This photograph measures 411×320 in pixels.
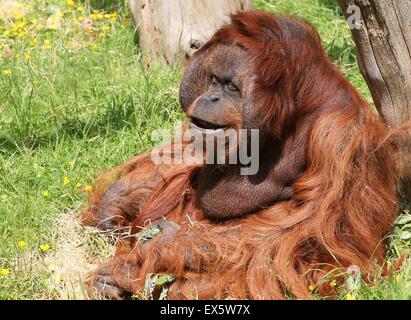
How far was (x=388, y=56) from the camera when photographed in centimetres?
379

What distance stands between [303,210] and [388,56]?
2.51ft

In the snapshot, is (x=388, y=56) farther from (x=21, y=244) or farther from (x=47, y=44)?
(x=47, y=44)

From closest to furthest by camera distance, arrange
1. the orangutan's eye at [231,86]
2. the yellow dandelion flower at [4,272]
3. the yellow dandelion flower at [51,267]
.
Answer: the orangutan's eye at [231,86], the yellow dandelion flower at [4,272], the yellow dandelion flower at [51,267]

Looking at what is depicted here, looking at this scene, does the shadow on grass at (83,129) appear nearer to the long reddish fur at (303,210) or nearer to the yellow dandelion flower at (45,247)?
the yellow dandelion flower at (45,247)

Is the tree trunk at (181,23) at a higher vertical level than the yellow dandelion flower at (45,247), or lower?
higher

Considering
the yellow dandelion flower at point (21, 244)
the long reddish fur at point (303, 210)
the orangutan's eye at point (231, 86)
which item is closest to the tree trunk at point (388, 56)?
the long reddish fur at point (303, 210)

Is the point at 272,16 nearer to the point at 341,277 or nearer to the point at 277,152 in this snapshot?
the point at 277,152

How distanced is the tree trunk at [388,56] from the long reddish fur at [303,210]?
172mm

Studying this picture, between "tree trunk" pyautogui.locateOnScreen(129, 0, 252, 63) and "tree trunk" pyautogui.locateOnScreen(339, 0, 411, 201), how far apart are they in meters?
1.65

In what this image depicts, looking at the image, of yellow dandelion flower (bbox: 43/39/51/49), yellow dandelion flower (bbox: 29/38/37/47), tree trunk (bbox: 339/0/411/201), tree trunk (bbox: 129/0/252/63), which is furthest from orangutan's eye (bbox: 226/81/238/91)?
yellow dandelion flower (bbox: 29/38/37/47)

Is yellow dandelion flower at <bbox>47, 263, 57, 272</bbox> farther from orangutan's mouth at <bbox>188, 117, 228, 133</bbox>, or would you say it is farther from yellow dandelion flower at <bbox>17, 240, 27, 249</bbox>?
orangutan's mouth at <bbox>188, 117, 228, 133</bbox>

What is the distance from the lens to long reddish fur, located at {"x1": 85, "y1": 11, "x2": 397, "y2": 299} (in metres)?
3.58

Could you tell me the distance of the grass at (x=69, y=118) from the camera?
3.96 metres

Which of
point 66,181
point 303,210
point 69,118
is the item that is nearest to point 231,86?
point 303,210
